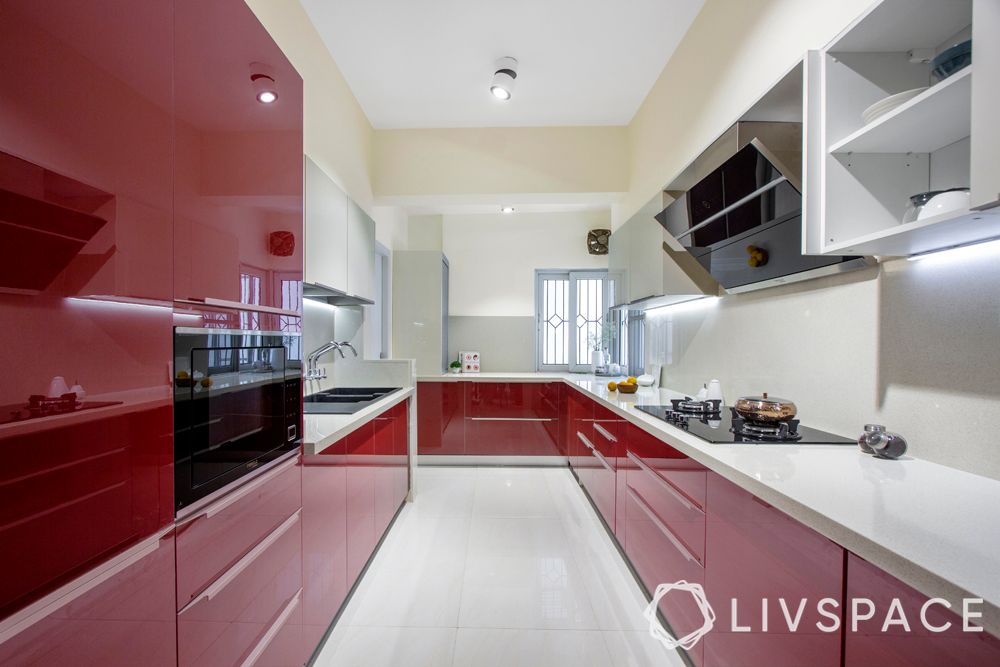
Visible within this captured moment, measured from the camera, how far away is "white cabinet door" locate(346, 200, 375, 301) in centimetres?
259

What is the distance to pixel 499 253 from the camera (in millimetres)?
4875

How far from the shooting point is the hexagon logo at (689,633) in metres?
1.39

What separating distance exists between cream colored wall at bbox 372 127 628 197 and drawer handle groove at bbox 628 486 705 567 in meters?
2.56

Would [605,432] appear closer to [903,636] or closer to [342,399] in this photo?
[342,399]

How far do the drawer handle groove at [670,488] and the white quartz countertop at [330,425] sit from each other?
1330 millimetres

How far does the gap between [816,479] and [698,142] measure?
2.07 meters

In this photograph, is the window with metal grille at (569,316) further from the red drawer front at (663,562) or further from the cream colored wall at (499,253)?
the red drawer front at (663,562)

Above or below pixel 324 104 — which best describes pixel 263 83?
below

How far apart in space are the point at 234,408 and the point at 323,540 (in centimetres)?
80

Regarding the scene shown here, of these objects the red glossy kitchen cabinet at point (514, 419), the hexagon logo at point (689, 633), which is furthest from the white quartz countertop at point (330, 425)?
the red glossy kitchen cabinet at point (514, 419)

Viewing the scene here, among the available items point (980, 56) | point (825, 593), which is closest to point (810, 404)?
point (825, 593)

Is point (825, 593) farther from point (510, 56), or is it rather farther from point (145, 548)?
point (510, 56)

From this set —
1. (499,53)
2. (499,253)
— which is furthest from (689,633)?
(499,253)

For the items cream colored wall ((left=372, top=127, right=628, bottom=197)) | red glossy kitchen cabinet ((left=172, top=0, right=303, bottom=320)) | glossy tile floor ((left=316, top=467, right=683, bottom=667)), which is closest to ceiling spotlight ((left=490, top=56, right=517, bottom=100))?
cream colored wall ((left=372, top=127, right=628, bottom=197))
